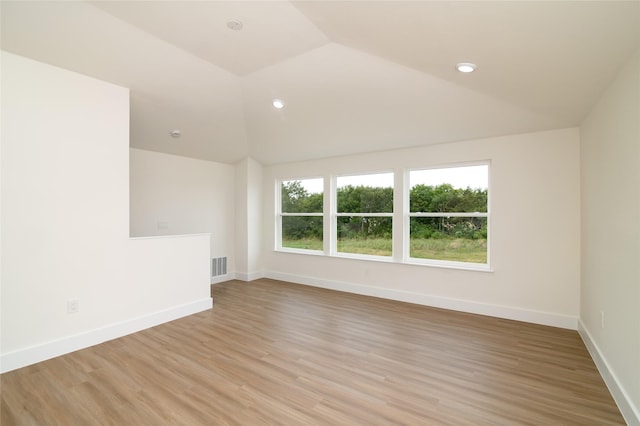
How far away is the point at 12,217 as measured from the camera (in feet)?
9.01

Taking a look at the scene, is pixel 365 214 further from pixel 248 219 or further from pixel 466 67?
pixel 466 67

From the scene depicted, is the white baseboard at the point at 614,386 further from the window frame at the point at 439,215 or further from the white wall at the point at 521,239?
the window frame at the point at 439,215

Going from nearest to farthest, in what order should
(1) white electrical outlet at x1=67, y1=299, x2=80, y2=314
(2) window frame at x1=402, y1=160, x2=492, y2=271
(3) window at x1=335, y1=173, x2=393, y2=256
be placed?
(1) white electrical outlet at x1=67, y1=299, x2=80, y2=314 < (2) window frame at x1=402, y1=160, x2=492, y2=271 < (3) window at x1=335, y1=173, x2=393, y2=256

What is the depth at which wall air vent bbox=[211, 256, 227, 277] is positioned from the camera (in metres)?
6.01

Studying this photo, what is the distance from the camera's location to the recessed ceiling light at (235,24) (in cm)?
276

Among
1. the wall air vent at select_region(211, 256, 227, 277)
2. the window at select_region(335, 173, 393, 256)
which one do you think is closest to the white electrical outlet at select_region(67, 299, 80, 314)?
the wall air vent at select_region(211, 256, 227, 277)

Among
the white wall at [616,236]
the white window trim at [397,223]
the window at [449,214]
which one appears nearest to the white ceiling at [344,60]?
the white wall at [616,236]

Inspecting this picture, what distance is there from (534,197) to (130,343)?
16.1 feet

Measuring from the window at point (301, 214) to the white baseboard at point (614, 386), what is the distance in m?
3.98

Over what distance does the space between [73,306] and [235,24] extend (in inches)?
122

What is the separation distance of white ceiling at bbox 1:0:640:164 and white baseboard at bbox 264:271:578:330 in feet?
7.38

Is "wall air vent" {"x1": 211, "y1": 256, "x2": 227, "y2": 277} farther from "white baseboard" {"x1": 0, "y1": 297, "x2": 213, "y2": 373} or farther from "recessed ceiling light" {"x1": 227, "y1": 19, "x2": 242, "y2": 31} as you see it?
"recessed ceiling light" {"x1": 227, "y1": 19, "x2": 242, "y2": 31}

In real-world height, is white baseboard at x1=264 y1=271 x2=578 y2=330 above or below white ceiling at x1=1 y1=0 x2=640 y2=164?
below

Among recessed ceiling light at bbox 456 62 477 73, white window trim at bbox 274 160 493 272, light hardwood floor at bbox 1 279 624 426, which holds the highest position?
recessed ceiling light at bbox 456 62 477 73
